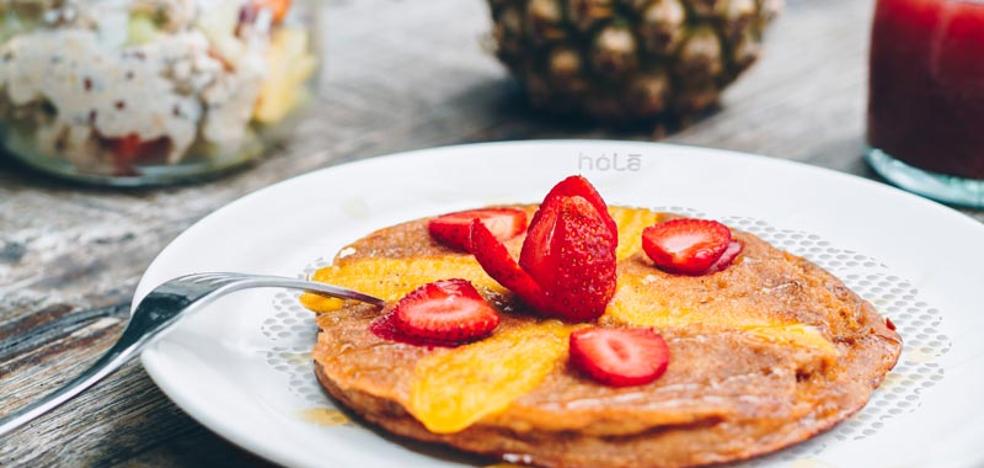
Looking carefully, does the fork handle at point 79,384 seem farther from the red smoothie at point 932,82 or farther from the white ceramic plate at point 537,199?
the red smoothie at point 932,82

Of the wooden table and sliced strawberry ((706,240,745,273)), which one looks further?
sliced strawberry ((706,240,745,273))

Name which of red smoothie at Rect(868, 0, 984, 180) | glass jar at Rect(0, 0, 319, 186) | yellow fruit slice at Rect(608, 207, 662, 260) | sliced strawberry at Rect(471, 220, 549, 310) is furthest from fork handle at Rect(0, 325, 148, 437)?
red smoothie at Rect(868, 0, 984, 180)

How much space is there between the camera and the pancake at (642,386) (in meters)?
1.06

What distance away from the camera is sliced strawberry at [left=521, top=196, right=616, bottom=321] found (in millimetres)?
1236

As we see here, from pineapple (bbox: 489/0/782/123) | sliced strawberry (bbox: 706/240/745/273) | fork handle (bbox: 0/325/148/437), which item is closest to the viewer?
fork handle (bbox: 0/325/148/437)

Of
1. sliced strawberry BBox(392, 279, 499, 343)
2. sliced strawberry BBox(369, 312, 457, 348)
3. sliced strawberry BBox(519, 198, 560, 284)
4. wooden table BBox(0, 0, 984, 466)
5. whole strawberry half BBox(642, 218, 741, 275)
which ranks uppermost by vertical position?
sliced strawberry BBox(519, 198, 560, 284)

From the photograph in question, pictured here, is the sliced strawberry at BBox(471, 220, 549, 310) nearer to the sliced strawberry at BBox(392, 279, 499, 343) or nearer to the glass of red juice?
the sliced strawberry at BBox(392, 279, 499, 343)

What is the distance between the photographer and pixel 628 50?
2234mm

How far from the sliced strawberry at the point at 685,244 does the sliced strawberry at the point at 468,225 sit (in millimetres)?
177

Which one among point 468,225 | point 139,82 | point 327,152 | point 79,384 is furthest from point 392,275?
point 327,152

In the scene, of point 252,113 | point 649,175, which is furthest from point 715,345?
point 252,113

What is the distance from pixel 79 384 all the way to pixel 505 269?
463 mm

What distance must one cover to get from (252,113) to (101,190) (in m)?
0.30

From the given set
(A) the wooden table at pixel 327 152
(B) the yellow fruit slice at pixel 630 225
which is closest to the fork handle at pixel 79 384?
(A) the wooden table at pixel 327 152
